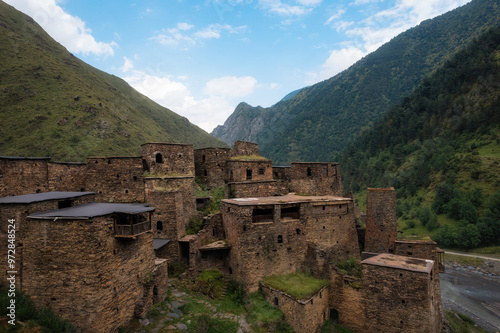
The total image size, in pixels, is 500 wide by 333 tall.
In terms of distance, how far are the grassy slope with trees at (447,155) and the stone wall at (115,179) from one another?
4817 centimetres

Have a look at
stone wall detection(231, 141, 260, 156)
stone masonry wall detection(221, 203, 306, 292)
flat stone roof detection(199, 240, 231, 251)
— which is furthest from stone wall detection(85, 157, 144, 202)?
stone wall detection(231, 141, 260, 156)

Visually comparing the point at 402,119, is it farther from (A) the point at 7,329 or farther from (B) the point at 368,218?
(A) the point at 7,329

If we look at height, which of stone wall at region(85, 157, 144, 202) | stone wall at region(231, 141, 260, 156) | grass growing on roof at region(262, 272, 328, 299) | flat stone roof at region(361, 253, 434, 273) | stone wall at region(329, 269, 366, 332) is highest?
stone wall at region(231, 141, 260, 156)

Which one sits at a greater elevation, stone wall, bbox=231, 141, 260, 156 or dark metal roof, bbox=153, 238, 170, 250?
stone wall, bbox=231, 141, 260, 156

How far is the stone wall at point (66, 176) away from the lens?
1714cm

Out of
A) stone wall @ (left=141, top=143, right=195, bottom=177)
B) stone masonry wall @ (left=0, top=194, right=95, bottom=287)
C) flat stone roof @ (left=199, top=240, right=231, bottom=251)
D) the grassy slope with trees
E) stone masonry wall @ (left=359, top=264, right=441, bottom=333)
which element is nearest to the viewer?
stone masonry wall @ (left=0, top=194, right=95, bottom=287)

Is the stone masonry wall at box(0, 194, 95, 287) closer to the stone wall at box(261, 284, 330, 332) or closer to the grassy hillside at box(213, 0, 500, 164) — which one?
the stone wall at box(261, 284, 330, 332)

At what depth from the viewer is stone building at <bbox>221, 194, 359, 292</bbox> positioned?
54.6 feet

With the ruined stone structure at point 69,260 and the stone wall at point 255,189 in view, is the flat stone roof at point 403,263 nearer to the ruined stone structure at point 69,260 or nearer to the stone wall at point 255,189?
the stone wall at point 255,189

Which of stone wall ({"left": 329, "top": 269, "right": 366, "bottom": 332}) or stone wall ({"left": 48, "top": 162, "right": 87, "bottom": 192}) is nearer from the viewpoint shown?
stone wall ({"left": 329, "top": 269, "right": 366, "bottom": 332})

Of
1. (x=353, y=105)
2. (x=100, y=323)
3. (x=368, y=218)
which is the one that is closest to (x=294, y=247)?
(x=368, y=218)

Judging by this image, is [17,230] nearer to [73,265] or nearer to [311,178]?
[73,265]

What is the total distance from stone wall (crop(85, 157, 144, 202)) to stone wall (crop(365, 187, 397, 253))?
18.7 m

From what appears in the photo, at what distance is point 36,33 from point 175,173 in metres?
88.9
